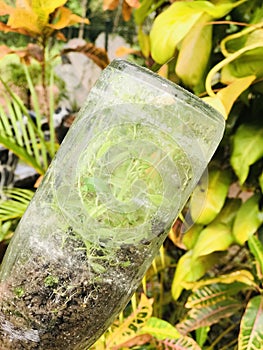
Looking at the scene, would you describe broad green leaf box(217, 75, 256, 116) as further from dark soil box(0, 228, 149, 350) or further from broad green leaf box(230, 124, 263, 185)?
dark soil box(0, 228, 149, 350)

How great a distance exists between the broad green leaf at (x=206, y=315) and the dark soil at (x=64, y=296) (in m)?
0.43

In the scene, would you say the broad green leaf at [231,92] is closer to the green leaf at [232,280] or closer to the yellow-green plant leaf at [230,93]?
the yellow-green plant leaf at [230,93]

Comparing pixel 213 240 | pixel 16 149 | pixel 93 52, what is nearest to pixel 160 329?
pixel 213 240

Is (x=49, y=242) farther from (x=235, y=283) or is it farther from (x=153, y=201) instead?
(x=235, y=283)

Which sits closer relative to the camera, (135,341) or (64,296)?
(64,296)

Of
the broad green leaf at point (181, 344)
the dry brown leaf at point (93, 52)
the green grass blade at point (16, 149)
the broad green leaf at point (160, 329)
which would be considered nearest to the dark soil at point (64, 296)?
the broad green leaf at point (160, 329)

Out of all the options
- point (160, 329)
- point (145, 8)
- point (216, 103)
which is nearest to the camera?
point (216, 103)

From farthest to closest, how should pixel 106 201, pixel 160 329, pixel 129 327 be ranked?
pixel 129 327 < pixel 160 329 < pixel 106 201

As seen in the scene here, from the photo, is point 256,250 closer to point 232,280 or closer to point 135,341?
point 232,280

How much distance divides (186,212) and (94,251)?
288 mm

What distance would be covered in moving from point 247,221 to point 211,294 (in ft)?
0.59

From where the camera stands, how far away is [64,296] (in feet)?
2.56

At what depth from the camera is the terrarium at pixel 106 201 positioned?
2.44ft

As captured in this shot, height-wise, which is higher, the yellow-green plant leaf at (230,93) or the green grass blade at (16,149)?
the yellow-green plant leaf at (230,93)
